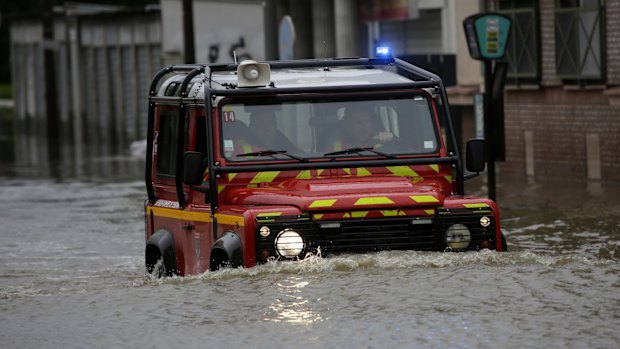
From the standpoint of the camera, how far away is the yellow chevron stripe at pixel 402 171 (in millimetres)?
11352

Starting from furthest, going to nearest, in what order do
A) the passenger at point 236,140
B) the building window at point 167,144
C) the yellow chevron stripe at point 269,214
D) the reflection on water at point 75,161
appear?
the reflection on water at point 75,161, the building window at point 167,144, the passenger at point 236,140, the yellow chevron stripe at point 269,214

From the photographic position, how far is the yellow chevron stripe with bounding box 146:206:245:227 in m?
10.6

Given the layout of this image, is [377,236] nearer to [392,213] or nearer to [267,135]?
[392,213]

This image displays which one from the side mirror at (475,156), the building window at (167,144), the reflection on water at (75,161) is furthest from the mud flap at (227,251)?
the reflection on water at (75,161)

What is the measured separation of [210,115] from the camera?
1129 centimetres

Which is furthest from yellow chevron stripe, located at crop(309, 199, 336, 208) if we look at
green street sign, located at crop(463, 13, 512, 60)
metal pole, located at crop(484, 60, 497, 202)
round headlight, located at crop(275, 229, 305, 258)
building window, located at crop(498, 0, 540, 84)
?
building window, located at crop(498, 0, 540, 84)

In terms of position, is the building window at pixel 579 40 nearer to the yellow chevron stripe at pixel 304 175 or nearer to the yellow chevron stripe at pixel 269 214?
the yellow chevron stripe at pixel 304 175

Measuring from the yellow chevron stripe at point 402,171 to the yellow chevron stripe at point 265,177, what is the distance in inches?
32.4

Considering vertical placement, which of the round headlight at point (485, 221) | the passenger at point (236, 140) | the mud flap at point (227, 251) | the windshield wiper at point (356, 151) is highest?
the passenger at point (236, 140)

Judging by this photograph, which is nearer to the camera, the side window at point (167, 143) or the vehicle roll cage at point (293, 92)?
the vehicle roll cage at point (293, 92)

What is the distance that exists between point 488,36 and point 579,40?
17.0 feet

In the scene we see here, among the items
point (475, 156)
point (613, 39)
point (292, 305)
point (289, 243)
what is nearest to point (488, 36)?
point (613, 39)


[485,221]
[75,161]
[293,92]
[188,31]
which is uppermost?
[188,31]

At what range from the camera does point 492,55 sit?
57.7 ft
